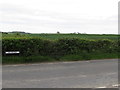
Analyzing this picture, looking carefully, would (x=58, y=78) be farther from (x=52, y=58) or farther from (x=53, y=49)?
(x=53, y=49)

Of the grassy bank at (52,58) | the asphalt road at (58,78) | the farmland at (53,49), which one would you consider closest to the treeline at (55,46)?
the farmland at (53,49)

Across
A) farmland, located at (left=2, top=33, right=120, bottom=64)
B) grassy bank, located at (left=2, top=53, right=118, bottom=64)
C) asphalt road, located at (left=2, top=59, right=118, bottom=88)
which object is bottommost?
asphalt road, located at (left=2, top=59, right=118, bottom=88)

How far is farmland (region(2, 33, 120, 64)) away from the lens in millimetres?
13789

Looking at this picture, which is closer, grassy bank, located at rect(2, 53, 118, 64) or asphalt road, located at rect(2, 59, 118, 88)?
asphalt road, located at rect(2, 59, 118, 88)

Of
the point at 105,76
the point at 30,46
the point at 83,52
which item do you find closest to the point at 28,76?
the point at 105,76

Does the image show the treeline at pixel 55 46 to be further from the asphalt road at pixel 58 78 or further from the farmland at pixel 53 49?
the asphalt road at pixel 58 78

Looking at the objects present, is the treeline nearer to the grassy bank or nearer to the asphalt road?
the grassy bank

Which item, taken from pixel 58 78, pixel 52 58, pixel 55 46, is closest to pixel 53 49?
pixel 55 46

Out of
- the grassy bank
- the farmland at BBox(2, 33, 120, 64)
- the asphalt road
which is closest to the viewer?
the asphalt road

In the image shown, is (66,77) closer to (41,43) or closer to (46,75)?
(46,75)

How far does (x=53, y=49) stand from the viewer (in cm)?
1527

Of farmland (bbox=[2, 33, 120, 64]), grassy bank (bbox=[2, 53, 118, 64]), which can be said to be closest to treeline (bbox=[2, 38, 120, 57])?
farmland (bbox=[2, 33, 120, 64])

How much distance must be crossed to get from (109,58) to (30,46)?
7291mm

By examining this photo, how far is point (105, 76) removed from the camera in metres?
10.3
